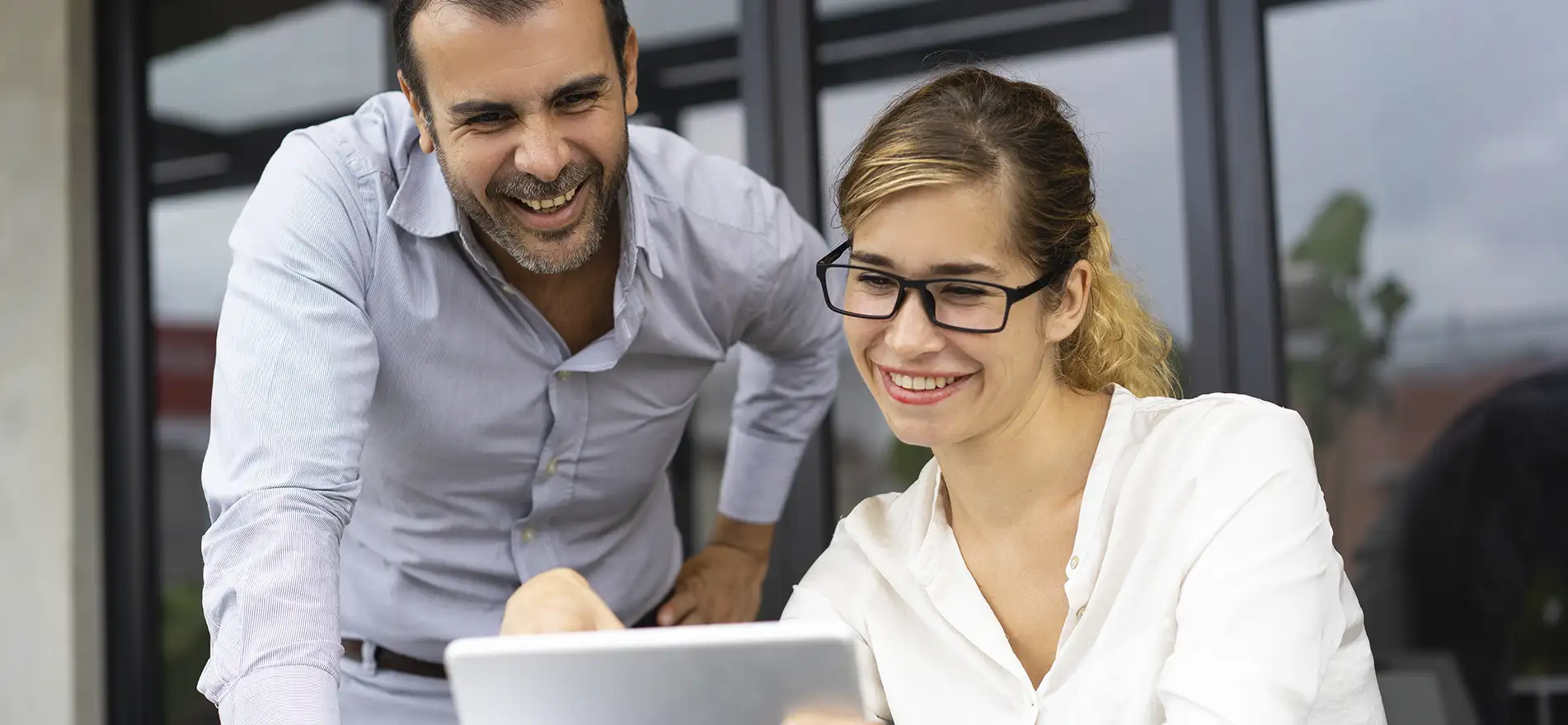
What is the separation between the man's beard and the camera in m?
1.56

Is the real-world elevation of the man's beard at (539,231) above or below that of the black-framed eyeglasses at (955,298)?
above

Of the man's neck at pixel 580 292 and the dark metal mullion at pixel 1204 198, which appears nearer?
the man's neck at pixel 580 292

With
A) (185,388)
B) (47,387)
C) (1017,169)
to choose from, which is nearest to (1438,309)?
(1017,169)

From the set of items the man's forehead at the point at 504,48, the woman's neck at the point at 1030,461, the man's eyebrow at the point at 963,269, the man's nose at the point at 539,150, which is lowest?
the woman's neck at the point at 1030,461

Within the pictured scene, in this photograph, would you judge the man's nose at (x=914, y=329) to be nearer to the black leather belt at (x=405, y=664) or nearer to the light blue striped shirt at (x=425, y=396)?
the light blue striped shirt at (x=425, y=396)

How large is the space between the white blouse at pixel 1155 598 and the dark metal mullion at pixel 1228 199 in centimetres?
76

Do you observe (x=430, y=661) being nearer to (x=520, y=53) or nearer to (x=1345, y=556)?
(x=520, y=53)

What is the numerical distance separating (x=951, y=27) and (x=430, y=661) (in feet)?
4.81

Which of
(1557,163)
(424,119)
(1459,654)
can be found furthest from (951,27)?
(1459,654)

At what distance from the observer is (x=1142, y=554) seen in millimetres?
1354

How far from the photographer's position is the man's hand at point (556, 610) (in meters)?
1.07

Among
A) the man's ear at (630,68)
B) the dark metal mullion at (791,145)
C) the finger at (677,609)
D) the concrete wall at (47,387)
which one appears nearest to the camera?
the man's ear at (630,68)

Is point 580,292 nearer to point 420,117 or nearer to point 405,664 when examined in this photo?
point 420,117

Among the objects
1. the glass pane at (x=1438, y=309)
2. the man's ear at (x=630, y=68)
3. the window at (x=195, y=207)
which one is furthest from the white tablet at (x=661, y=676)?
the window at (x=195, y=207)
